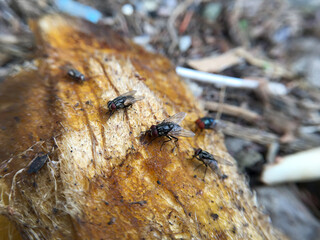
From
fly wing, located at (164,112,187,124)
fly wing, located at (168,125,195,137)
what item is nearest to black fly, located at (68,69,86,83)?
fly wing, located at (164,112,187,124)

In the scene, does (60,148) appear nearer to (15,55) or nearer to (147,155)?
(147,155)

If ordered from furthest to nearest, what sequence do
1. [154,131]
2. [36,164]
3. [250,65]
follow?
[250,65] < [154,131] < [36,164]

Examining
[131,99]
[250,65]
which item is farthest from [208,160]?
[250,65]

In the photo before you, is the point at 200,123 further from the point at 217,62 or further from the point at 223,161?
the point at 217,62

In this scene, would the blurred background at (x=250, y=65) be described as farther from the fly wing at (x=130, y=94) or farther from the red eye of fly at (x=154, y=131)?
the fly wing at (x=130, y=94)

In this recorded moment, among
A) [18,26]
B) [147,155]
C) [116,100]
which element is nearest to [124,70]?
[116,100]

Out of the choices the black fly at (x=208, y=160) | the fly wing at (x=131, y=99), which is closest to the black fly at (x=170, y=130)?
the black fly at (x=208, y=160)
